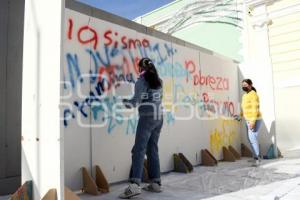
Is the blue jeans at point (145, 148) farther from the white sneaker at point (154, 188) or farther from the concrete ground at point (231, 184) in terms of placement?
the concrete ground at point (231, 184)

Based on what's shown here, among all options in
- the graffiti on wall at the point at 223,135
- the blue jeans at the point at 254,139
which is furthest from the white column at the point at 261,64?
the blue jeans at the point at 254,139

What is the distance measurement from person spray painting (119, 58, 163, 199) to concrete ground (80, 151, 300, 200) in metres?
0.28

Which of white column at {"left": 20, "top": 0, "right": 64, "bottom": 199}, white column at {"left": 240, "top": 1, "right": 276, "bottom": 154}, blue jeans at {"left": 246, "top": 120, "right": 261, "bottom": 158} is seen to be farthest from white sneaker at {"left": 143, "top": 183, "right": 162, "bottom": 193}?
white column at {"left": 240, "top": 1, "right": 276, "bottom": 154}

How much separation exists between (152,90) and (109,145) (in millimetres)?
986

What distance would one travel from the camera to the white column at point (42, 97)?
2.67 metres

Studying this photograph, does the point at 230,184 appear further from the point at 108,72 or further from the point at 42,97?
the point at 42,97

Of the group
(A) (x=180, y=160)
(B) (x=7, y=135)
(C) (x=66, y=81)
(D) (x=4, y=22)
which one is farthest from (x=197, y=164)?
(D) (x=4, y=22)

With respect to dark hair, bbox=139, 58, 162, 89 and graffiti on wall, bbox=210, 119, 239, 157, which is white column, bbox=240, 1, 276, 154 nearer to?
graffiti on wall, bbox=210, 119, 239, 157

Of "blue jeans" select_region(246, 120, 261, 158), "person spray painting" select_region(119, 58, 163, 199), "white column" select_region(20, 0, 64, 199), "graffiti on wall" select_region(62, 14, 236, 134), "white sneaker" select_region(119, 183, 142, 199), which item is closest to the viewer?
"white column" select_region(20, 0, 64, 199)

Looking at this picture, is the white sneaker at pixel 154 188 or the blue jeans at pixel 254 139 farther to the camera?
the blue jeans at pixel 254 139

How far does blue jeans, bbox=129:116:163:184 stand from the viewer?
4.07 metres

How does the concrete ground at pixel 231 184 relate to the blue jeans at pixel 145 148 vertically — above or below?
below

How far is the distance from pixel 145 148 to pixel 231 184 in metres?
1.41

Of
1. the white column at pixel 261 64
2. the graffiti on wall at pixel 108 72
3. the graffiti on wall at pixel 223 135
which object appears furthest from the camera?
the white column at pixel 261 64
